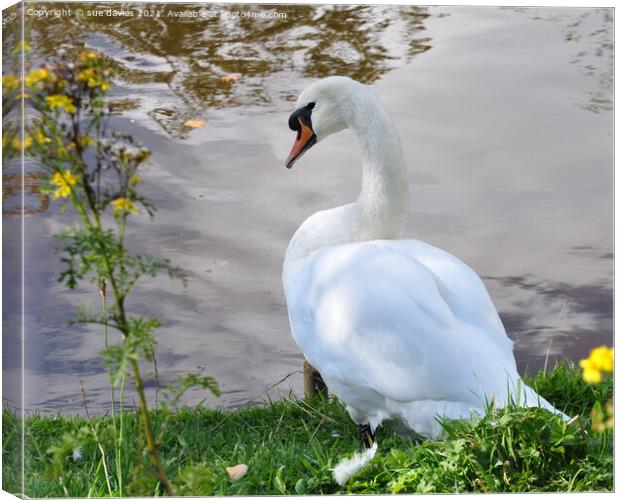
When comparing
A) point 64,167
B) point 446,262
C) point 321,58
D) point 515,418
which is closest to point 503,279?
point 446,262

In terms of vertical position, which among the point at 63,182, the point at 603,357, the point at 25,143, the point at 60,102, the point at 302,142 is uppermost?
the point at 60,102

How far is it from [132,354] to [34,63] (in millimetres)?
1609

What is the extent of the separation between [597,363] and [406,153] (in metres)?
1.31

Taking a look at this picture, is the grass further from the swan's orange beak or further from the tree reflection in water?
the tree reflection in water

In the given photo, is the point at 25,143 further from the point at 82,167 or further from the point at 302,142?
the point at 302,142

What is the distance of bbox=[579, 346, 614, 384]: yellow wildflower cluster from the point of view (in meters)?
4.01

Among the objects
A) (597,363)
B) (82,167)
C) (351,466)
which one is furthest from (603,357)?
(82,167)

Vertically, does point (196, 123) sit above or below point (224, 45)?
below

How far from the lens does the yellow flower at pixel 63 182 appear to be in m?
4.56

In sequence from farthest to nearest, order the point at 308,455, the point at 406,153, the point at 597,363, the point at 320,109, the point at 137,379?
the point at 320,109
the point at 406,153
the point at 308,455
the point at 597,363
the point at 137,379

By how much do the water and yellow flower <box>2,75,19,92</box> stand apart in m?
0.36

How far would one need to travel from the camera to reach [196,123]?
4.87m

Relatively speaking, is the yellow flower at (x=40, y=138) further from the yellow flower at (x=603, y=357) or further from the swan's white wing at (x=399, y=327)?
the yellow flower at (x=603, y=357)

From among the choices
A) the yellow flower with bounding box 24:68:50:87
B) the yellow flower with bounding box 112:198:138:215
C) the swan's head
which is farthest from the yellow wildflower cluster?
the yellow flower with bounding box 24:68:50:87
